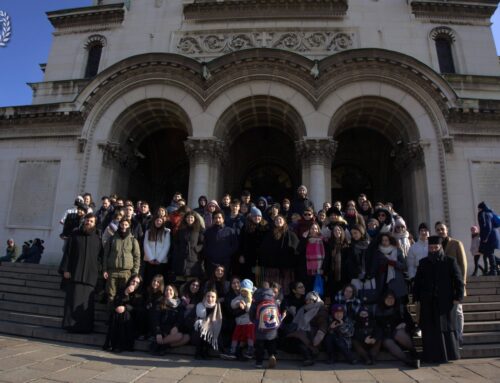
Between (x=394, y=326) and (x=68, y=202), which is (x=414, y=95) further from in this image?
(x=68, y=202)

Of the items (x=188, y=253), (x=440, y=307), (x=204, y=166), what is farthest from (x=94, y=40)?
(x=440, y=307)

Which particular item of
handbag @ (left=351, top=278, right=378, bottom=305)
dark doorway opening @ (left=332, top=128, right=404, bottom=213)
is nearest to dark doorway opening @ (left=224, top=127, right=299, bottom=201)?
dark doorway opening @ (left=332, top=128, right=404, bottom=213)

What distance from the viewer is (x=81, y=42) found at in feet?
63.5

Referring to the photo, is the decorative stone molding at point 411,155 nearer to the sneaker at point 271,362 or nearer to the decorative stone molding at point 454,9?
the decorative stone molding at point 454,9

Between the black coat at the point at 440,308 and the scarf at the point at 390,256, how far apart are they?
2.41ft

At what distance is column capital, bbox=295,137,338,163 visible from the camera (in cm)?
1420

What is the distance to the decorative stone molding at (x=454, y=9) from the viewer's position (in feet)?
58.2

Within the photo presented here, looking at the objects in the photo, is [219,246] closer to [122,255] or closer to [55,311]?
[122,255]

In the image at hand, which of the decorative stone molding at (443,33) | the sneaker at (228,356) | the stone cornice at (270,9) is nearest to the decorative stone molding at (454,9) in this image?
the decorative stone molding at (443,33)

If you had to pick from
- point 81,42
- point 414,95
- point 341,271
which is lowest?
point 341,271

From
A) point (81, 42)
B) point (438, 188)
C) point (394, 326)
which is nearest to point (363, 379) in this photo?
point (394, 326)

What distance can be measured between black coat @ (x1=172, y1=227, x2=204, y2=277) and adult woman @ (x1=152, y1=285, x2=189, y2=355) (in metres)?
0.72

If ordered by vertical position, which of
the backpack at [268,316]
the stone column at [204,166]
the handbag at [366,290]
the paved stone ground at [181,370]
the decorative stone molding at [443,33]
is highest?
the decorative stone molding at [443,33]

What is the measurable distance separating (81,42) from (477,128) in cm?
1950
